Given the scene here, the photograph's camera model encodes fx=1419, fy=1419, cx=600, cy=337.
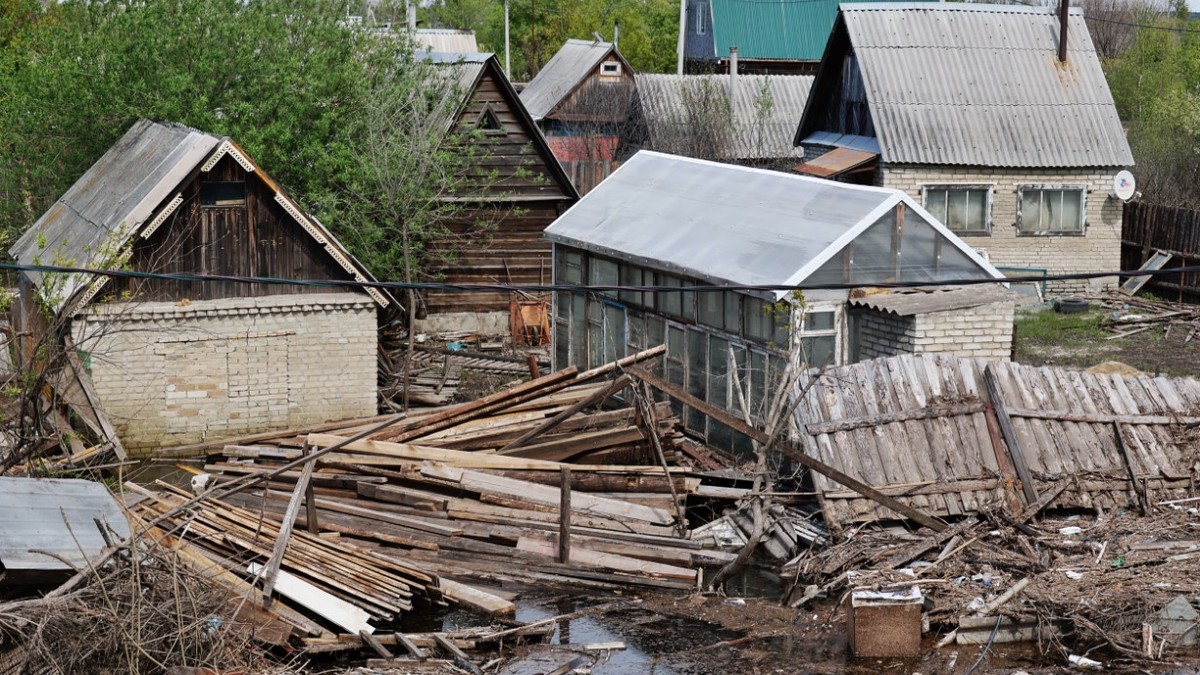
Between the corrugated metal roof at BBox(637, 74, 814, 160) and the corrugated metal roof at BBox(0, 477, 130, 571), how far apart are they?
28.0 meters

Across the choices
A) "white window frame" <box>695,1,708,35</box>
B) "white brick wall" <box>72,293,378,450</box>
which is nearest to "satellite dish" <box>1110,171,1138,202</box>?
"white brick wall" <box>72,293,378,450</box>

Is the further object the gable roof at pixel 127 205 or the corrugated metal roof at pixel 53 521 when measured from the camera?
the gable roof at pixel 127 205

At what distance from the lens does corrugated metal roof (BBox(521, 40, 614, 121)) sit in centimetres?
4594

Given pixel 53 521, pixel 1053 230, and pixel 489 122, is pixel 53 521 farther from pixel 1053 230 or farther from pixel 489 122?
pixel 1053 230

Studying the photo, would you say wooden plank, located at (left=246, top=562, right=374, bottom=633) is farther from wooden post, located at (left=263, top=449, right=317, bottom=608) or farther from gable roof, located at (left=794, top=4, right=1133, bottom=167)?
gable roof, located at (left=794, top=4, right=1133, bottom=167)

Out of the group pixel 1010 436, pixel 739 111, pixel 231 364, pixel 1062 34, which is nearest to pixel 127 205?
pixel 231 364

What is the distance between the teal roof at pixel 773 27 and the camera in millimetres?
52781

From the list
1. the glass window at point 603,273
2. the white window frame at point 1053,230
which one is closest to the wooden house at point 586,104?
the white window frame at point 1053,230

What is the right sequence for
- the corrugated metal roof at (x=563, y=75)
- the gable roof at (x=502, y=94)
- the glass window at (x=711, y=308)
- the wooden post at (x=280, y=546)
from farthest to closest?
the corrugated metal roof at (x=563, y=75)
the gable roof at (x=502, y=94)
the glass window at (x=711, y=308)
the wooden post at (x=280, y=546)

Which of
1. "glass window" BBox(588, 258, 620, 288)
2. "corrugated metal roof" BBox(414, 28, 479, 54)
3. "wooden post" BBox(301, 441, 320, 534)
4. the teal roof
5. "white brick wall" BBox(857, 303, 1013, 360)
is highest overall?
the teal roof

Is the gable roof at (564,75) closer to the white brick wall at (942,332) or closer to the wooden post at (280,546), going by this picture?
the white brick wall at (942,332)

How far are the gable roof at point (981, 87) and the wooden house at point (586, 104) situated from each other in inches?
534

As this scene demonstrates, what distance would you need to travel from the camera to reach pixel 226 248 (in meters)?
20.9

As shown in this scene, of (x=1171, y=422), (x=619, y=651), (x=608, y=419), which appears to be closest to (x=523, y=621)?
(x=619, y=651)
